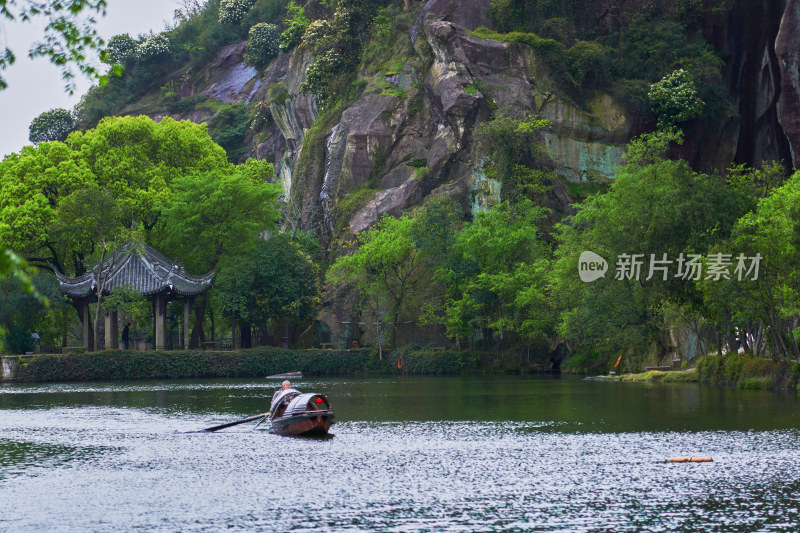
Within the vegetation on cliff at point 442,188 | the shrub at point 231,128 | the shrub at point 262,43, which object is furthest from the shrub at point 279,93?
the shrub at point 262,43

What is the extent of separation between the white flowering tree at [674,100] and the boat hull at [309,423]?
5547 centimetres

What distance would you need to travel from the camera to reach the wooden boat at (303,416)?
105 feet

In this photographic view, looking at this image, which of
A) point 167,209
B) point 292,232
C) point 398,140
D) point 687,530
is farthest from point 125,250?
point 687,530

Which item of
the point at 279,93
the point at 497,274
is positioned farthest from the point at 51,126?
the point at 497,274

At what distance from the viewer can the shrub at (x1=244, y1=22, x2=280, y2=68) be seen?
127062 millimetres

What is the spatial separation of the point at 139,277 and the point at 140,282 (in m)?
0.57

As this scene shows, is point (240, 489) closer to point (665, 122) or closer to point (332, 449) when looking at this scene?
point (332, 449)

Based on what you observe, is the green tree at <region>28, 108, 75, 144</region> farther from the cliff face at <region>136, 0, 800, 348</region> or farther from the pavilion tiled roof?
the pavilion tiled roof

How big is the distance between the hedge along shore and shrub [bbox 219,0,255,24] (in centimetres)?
7692

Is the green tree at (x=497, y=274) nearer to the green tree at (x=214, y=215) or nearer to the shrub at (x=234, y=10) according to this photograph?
the green tree at (x=214, y=215)

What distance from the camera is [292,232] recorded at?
8669 centimetres

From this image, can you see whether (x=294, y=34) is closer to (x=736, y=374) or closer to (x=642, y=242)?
(x=642, y=242)

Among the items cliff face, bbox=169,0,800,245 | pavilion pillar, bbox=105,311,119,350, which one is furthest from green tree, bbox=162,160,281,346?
cliff face, bbox=169,0,800,245

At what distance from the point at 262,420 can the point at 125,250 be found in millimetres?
43460
